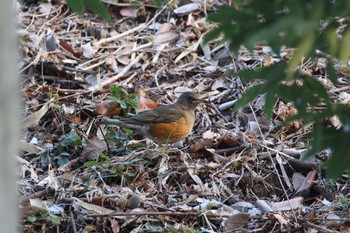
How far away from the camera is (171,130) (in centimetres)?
616

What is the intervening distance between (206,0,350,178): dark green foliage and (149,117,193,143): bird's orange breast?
2.71m

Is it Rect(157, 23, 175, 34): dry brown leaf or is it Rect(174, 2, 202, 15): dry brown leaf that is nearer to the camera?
Rect(157, 23, 175, 34): dry brown leaf

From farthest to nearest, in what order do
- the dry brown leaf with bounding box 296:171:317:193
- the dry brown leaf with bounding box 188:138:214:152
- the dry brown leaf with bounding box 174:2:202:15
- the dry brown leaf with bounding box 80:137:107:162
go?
the dry brown leaf with bounding box 174:2:202:15, the dry brown leaf with bounding box 188:138:214:152, the dry brown leaf with bounding box 80:137:107:162, the dry brown leaf with bounding box 296:171:317:193

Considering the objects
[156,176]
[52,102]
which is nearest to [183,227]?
[156,176]

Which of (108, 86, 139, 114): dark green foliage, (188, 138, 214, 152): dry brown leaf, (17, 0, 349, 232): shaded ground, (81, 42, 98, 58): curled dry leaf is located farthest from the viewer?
(81, 42, 98, 58): curled dry leaf

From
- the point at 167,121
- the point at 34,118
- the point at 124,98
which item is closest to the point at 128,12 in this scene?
the point at 124,98

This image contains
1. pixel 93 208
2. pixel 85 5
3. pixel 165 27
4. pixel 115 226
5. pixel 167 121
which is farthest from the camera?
pixel 165 27

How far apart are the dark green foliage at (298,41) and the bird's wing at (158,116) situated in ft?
8.96

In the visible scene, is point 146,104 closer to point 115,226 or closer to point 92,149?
point 92,149

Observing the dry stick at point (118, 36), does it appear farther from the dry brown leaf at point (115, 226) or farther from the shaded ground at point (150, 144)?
the dry brown leaf at point (115, 226)

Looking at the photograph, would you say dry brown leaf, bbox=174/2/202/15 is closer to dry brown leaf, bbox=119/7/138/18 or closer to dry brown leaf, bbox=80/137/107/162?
dry brown leaf, bbox=119/7/138/18

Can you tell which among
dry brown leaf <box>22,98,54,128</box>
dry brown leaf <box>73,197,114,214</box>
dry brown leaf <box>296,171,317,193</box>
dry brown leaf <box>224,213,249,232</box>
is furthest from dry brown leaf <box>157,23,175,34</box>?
dry brown leaf <box>224,213,249,232</box>

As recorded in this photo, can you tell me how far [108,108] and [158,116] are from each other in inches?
15.7

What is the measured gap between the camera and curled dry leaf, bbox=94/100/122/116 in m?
6.28
